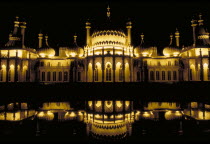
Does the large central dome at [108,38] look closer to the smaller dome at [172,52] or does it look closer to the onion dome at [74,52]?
the onion dome at [74,52]

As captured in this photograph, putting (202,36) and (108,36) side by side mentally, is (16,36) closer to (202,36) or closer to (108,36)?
(108,36)

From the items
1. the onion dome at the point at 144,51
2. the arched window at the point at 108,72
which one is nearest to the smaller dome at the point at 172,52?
the onion dome at the point at 144,51

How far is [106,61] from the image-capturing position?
38188mm

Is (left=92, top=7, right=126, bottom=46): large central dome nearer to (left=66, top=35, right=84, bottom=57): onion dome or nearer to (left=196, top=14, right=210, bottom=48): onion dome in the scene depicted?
(left=66, top=35, right=84, bottom=57): onion dome

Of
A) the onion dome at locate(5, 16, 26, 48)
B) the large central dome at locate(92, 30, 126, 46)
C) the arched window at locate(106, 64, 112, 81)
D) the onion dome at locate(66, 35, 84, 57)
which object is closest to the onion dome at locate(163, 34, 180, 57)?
the large central dome at locate(92, 30, 126, 46)

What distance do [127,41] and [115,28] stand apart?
16.7ft

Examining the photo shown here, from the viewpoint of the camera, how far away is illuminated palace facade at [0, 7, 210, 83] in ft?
127

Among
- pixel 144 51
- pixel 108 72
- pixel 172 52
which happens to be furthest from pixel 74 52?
pixel 172 52

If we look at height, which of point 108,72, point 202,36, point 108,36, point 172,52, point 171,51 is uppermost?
point 202,36

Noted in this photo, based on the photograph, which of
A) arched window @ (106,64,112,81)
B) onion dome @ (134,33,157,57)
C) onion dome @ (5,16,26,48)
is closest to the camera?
arched window @ (106,64,112,81)

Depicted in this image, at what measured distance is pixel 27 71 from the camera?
143 feet

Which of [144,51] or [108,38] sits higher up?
[108,38]

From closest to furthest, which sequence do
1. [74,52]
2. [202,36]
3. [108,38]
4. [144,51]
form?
1. [108,38]
2. [202,36]
3. [144,51]
4. [74,52]

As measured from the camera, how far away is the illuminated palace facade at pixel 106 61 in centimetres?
3856
